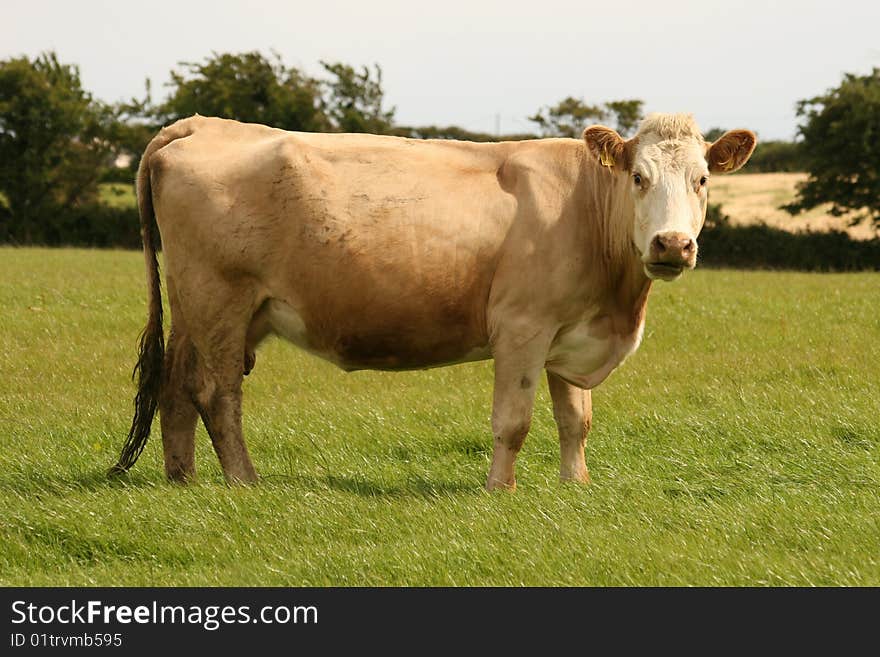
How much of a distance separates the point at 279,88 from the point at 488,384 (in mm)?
42859

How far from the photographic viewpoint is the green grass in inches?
251

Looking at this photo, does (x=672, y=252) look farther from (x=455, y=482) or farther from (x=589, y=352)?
(x=455, y=482)

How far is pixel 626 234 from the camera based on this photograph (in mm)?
8031

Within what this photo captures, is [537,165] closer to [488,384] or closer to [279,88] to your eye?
[488,384]

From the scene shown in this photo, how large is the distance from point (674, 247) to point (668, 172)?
0.62 meters

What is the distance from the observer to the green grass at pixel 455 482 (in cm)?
638

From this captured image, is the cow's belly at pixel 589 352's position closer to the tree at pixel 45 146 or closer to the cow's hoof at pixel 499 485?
the cow's hoof at pixel 499 485

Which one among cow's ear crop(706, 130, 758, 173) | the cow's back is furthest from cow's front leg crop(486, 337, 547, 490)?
cow's ear crop(706, 130, 758, 173)

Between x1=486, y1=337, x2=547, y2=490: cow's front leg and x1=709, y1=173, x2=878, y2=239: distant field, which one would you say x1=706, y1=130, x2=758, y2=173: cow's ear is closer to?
x1=486, y1=337, x2=547, y2=490: cow's front leg

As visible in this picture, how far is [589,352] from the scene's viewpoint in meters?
8.27

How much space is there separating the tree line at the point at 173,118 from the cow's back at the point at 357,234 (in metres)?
35.4

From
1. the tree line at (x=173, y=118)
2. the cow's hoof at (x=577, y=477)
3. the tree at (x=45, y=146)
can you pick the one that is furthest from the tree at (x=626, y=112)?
the cow's hoof at (x=577, y=477)

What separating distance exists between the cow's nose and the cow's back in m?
1.22

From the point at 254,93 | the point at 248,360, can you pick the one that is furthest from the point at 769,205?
the point at 248,360
